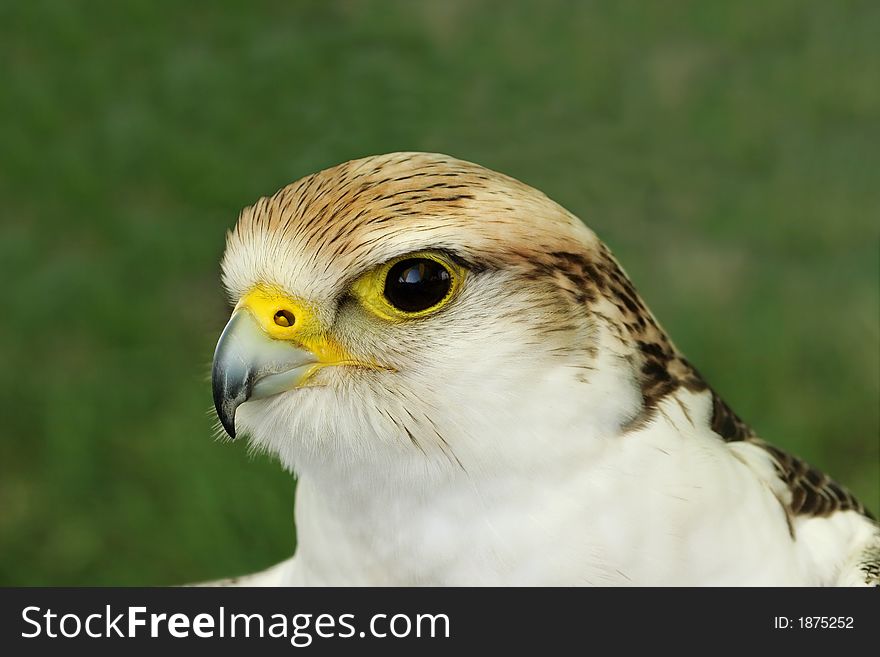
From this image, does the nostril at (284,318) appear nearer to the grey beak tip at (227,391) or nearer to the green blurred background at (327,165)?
the grey beak tip at (227,391)

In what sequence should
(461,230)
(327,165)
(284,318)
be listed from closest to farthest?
1. (461,230)
2. (284,318)
3. (327,165)

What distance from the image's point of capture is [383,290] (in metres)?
2.36

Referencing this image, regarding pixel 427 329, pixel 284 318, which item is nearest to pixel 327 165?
pixel 284 318

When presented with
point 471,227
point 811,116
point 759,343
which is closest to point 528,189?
point 471,227

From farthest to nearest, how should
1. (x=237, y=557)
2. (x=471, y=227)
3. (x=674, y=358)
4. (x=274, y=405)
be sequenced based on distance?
1. (x=237, y=557)
2. (x=674, y=358)
3. (x=274, y=405)
4. (x=471, y=227)

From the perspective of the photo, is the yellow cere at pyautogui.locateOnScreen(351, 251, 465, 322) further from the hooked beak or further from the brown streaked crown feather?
the hooked beak

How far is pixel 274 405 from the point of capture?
246 centimetres

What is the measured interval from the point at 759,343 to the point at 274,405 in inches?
147

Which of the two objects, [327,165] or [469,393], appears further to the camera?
[327,165]

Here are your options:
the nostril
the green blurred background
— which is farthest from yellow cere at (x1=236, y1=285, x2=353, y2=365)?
the green blurred background

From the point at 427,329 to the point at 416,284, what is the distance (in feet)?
0.32

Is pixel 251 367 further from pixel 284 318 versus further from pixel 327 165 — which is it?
pixel 327 165

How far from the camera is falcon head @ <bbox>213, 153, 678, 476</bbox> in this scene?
91.4 inches
